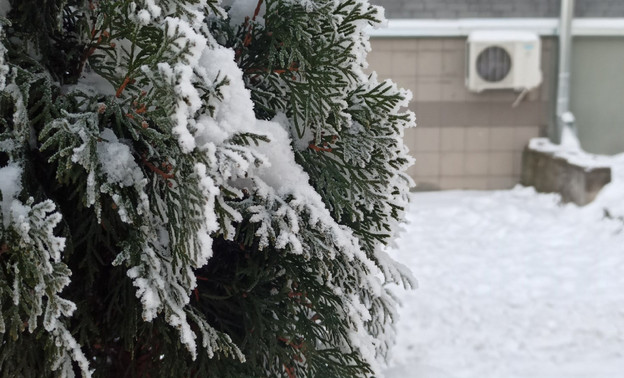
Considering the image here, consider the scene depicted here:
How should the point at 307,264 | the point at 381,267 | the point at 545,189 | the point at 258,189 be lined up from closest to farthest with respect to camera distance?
the point at 258,189 → the point at 307,264 → the point at 381,267 → the point at 545,189

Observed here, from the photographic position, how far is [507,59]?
8367 millimetres

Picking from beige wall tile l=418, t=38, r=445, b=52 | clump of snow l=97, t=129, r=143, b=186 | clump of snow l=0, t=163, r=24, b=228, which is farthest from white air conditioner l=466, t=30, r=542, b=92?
clump of snow l=0, t=163, r=24, b=228

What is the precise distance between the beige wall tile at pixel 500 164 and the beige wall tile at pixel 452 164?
402 mm

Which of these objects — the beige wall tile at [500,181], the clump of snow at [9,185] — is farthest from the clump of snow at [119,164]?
the beige wall tile at [500,181]

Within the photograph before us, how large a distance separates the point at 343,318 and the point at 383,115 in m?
0.68

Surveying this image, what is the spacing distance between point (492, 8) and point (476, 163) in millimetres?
2092

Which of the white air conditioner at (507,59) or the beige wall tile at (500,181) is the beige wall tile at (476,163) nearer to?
the beige wall tile at (500,181)

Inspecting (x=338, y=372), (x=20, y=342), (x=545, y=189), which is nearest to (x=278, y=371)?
(x=338, y=372)

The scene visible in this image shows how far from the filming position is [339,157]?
2092 millimetres

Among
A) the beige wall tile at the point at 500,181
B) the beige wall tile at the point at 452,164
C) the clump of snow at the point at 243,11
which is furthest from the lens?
the beige wall tile at the point at 500,181

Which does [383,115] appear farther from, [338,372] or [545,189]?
[545,189]

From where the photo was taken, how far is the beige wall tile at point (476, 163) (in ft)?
28.2

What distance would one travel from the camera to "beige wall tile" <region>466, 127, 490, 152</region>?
28.0ft

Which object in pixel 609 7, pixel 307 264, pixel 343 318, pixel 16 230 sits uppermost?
pixel 609 7
